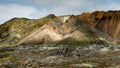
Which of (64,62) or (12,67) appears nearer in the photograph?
(12,67)

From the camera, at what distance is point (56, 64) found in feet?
392

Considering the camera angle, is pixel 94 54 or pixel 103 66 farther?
pixel 94 54

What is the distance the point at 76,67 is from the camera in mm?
109000

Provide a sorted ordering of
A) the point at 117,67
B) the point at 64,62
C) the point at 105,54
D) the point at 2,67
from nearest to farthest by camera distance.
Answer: the point at 117,67, the point at 2,67, the point at 64,62, the point at 105,54

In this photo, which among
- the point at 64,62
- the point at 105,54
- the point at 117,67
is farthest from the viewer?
the point at 105,54

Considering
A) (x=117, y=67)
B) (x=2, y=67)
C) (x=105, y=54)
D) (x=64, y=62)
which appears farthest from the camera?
(x=105, y=54)

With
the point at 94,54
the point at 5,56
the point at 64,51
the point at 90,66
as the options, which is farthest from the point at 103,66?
the point at 5,56

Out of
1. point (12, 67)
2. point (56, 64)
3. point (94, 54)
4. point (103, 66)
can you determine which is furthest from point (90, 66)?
point (94, 54)

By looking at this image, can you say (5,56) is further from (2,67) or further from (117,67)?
(117,67)

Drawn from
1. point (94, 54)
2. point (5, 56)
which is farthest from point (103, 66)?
point (5, 56)

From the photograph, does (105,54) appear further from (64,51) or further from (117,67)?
(117,67)

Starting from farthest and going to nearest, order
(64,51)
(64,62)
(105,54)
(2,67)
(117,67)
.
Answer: (64,51) < (105,54) < (64,62) < (2,67) < (117,67)

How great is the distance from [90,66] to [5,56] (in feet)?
213

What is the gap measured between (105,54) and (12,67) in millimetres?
53246
